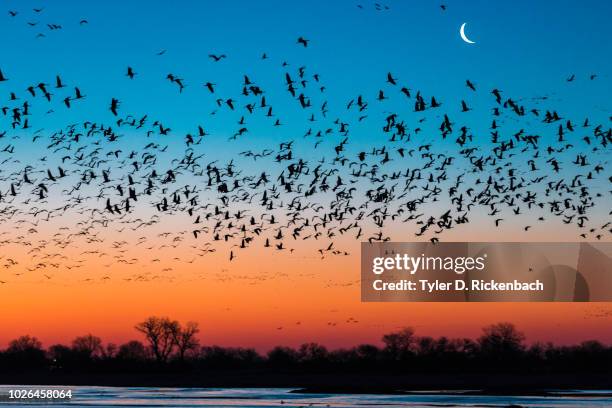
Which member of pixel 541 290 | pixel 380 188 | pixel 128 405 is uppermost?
pixel 380 188

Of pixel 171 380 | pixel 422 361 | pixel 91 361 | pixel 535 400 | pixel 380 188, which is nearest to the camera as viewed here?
pixel 380 188

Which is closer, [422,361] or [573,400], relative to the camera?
[573,400]

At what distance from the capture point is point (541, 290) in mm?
Result: 47969

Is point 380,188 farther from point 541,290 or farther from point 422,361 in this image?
point 422,361

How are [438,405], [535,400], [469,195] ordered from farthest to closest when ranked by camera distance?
[535,400] → [438,405] → [469,195]

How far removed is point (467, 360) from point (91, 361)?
48332 millimetres

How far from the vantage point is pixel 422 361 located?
4702 inches

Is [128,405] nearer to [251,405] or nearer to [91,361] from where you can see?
[251,405]

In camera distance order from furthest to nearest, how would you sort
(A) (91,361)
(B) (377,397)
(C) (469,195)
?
(A) (91,361) → (B) (377,397) → (C) (469,195)

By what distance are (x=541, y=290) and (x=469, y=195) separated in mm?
11744

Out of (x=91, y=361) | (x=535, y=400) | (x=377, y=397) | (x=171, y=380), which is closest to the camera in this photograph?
(x=535, y=400)

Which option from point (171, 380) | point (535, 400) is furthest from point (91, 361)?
point (535, 400)

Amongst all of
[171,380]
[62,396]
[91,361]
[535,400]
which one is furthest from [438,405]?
[91,361]

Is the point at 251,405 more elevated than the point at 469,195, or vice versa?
the point at 469,195
